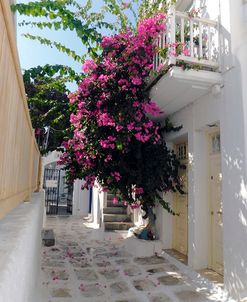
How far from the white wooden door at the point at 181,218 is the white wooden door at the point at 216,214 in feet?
3.97

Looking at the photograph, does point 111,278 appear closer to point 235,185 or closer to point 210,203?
point 210,203

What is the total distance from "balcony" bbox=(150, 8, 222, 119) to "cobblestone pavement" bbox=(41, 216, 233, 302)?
12.1 ft

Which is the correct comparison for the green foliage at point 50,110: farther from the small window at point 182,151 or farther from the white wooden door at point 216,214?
the white wooden door at point 216,214

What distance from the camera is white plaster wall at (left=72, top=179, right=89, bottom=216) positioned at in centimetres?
1578

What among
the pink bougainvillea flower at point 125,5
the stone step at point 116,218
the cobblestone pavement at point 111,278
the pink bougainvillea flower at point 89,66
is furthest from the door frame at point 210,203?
the stone step at point 116,218

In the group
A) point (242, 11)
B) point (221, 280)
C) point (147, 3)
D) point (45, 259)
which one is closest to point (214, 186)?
point (221, 280)

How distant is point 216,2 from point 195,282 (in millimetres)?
5492

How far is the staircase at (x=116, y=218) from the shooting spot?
10.1m

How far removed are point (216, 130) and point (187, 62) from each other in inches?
63.5

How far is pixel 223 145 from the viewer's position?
499 cm

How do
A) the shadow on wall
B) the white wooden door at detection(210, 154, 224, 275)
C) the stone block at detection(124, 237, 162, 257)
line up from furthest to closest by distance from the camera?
Result: the stone block at detection(124, 237, 162, 257) → the white wooden door at detection(210, 154, 224, 275) → the shadow on wall

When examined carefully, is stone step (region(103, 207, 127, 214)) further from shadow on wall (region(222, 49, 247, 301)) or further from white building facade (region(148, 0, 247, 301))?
shadow on wall (region(222, 49, 247, 301))

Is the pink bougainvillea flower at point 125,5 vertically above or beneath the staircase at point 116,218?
above

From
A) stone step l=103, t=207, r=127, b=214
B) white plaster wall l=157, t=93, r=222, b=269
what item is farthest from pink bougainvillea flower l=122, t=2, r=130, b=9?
stone step l=103, t=207, r=127, b=214
